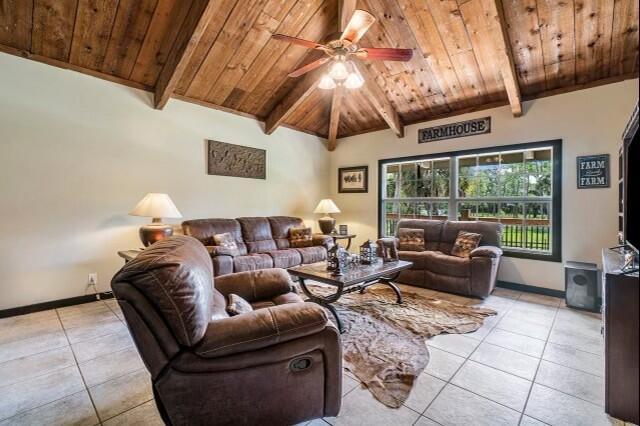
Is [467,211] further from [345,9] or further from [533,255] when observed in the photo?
[345,9]

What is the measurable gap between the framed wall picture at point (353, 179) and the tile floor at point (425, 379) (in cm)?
350

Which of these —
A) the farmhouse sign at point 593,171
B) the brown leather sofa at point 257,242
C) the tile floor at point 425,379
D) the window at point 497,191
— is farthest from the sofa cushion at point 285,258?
the farmhouse sign at point 593,171

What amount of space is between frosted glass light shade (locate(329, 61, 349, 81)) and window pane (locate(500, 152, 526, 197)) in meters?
2.94

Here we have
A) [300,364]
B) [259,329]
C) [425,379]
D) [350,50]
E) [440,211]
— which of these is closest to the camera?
[259,329]

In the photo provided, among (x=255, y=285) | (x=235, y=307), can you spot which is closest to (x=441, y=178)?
(x=255, y=285)

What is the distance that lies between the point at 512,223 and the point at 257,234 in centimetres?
385

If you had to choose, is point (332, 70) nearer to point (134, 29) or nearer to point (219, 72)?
point (219, 72)

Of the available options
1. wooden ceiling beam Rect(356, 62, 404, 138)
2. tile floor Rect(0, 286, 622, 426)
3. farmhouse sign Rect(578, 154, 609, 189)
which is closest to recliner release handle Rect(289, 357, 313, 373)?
tile floor Rect(0, 286, 622, 426)

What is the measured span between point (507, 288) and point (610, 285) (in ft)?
9.68

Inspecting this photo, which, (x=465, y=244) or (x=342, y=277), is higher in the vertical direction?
(x=465, y=244)

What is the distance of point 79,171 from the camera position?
3.45 metres

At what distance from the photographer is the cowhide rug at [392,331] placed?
6.46 ft

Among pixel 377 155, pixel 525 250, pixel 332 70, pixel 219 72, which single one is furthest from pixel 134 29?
pixel 525 250

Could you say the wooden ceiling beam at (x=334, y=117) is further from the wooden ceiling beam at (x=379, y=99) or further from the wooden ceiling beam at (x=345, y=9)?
the wooden ceiling beam at (x=345, y=9)
